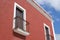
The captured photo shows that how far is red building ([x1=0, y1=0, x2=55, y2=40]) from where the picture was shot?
377 inches

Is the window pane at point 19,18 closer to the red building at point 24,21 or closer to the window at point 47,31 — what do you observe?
the red building at point 24,21

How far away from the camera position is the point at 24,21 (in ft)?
37.1

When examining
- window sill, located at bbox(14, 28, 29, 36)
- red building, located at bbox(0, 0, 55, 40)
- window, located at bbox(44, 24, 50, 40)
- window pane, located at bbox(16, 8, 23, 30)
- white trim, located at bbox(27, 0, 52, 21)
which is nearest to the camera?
red building, located at bbox(0, 0, 55, 40)

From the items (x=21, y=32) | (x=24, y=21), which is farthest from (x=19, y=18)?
(x=21, y=32)

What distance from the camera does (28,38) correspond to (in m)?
11.3

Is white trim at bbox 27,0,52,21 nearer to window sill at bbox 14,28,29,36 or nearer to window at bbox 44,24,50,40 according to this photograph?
window at bbox 44,24,50,40

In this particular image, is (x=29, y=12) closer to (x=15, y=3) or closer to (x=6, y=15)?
(x=15, y=3)

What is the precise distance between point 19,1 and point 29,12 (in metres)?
1.45

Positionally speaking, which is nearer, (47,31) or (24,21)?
(24,21)

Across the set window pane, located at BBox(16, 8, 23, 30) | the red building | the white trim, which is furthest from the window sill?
the white trim

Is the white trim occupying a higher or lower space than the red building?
higher

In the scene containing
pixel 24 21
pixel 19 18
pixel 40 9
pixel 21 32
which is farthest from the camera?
pixel 40 9

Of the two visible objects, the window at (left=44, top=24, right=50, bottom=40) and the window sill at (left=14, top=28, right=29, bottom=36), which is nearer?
the window sill at (left=14, top=28, right=29, bottom=36)

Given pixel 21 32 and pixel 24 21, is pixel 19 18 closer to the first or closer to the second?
pixel 24 21
